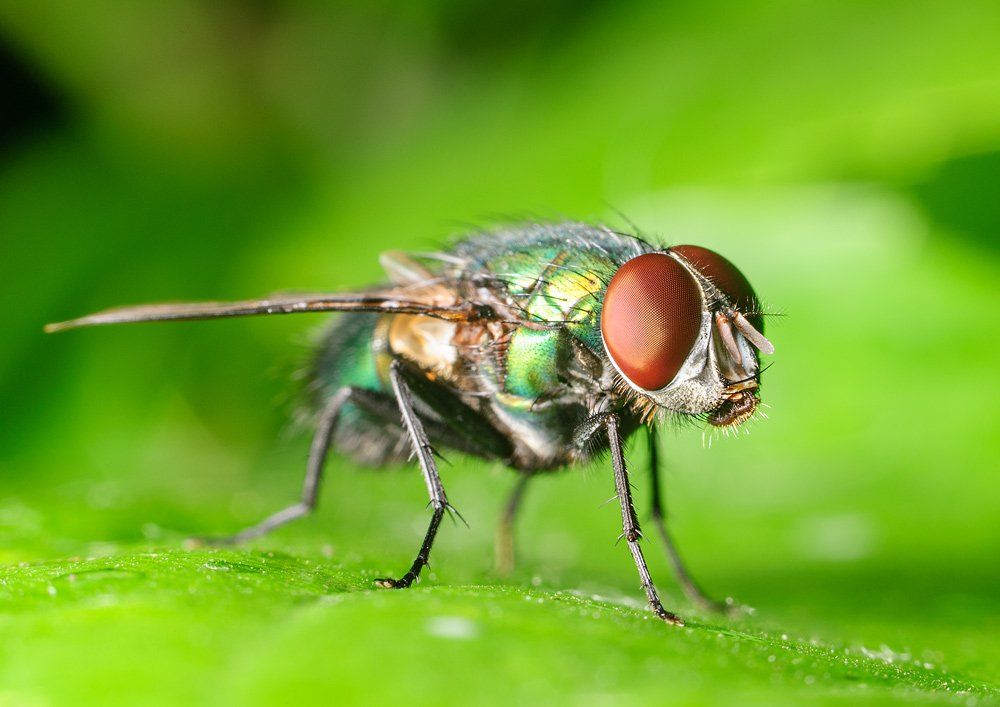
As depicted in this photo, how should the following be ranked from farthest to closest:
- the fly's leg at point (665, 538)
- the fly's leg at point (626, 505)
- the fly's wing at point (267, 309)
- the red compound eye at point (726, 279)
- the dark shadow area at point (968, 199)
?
the dark shadow area at point (968, 199)
the fly's leg at point (665, 538)
the red compound eye at point (726, 279)
the fly's leg at point (626, 505)
the fly's wing at point (267, 309)

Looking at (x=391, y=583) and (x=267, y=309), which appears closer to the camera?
(x=391, y=583)

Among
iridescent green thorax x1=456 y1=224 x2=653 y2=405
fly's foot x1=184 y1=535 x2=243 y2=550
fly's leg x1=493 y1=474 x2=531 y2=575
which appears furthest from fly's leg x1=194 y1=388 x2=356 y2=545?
fly's leg x1=493 y1=474 x2=531 y2=575

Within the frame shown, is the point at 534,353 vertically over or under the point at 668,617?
over

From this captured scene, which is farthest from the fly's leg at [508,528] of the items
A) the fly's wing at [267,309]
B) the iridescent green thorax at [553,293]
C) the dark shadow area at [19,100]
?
the dark shadow area at [19,100]

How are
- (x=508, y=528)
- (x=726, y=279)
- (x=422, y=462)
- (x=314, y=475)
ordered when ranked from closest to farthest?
1. (x=726, y=279)
2. (x=422, y=462)
3. (x=314, y=475)
4. (x=508, y=528)

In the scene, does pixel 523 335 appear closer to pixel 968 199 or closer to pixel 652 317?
pixel 652 317

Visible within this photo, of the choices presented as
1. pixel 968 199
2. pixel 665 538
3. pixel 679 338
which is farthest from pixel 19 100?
pixel 968 199

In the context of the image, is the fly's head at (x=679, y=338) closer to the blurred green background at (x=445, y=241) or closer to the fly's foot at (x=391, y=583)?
the blurred green background at (x=445, y=241)

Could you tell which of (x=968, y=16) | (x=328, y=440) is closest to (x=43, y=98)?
(x=328, y=440)
